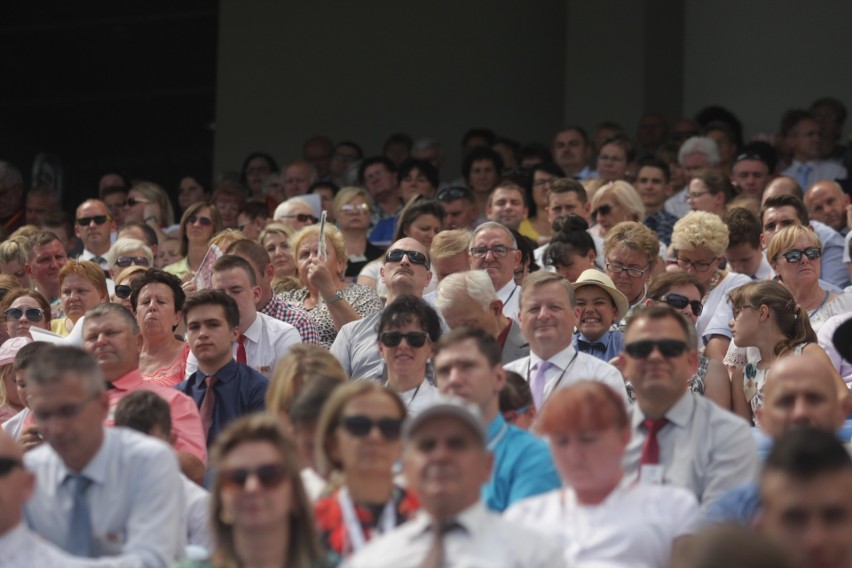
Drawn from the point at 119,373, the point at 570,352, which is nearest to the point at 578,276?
the point at 570,352

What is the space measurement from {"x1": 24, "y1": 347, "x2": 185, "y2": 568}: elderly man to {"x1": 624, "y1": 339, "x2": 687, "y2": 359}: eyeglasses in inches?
72.9

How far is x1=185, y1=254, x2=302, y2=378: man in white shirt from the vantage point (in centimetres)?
903

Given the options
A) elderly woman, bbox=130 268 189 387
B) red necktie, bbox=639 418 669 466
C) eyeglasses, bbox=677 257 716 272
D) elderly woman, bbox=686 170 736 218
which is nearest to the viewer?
red necktie, bbox=639 418 669 466

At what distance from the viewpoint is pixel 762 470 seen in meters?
5.18

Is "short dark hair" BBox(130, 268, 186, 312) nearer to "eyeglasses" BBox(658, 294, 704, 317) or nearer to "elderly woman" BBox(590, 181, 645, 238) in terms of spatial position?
"eyeglasses" BBox(658, 294, 704, 317)

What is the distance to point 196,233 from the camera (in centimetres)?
1151

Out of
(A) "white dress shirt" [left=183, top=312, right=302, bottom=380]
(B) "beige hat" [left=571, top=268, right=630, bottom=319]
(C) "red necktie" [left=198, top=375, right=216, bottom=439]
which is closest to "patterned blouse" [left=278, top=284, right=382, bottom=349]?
(A) "white dress shirt" [left=183, top=312, right=302, bottom=380]

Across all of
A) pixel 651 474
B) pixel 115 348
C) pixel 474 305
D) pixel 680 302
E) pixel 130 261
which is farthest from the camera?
pixel 130 261

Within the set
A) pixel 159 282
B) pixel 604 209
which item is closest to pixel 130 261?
pixel 159 282

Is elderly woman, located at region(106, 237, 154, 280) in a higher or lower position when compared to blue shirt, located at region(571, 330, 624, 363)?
higher

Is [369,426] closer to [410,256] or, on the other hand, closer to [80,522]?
[80,522]

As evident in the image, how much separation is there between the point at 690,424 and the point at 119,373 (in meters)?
2.85

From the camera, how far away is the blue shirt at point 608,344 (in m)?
8.66

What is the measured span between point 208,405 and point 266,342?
36.7 inches
